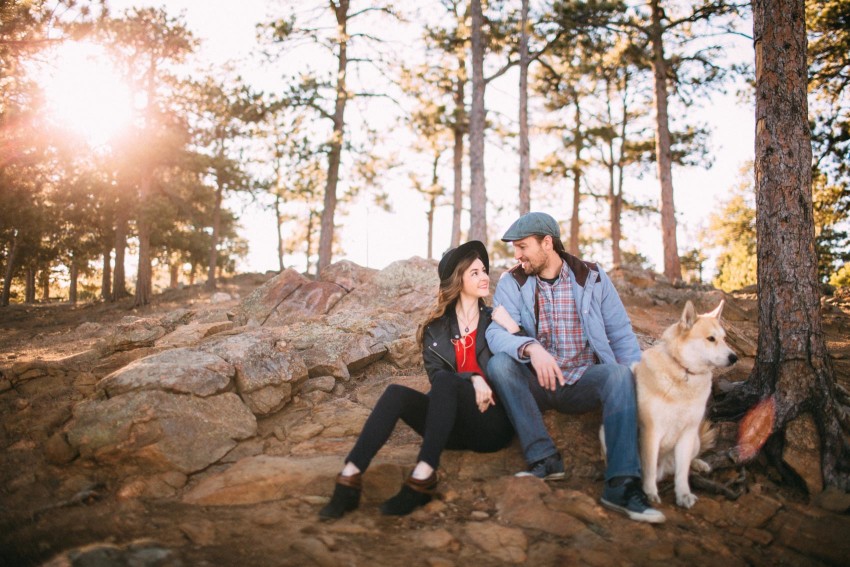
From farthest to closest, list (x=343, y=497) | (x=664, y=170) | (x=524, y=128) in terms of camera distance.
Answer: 1. (x=664, y=170)
2. (x=524, y=128)
3. (x=343, y=497)

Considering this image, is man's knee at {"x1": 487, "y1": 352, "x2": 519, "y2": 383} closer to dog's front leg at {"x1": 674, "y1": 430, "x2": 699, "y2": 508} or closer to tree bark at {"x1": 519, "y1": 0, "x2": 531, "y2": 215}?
dog's front leg at {"x1": 674, "y1": 430, "x2": 699, "y2": 508}

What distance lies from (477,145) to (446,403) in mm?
10694

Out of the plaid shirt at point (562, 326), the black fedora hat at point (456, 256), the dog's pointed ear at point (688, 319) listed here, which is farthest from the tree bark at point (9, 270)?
the dog's pointed ear at point (688, 319)

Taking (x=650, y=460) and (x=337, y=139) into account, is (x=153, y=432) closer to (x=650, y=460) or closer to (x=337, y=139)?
(x=650, y=460)

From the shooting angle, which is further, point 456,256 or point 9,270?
point 9,270

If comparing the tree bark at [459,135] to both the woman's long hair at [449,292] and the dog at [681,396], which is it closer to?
the woman's long hair at [449,292]

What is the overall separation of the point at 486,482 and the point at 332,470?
1115 mm

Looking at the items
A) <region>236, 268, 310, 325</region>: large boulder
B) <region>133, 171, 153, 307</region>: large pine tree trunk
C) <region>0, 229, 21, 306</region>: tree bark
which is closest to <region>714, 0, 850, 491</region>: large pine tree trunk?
<region>236, 268, 310, 325</region>: large boulder

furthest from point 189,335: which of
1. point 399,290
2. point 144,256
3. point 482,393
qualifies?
point 144,256

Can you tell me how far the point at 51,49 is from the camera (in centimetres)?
962

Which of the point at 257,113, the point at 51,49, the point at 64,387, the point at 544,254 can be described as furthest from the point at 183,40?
the point at 544,254

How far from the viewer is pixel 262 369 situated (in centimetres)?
484

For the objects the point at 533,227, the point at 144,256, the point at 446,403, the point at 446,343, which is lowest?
the point at 446,403

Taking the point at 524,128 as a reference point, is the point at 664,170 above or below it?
below
